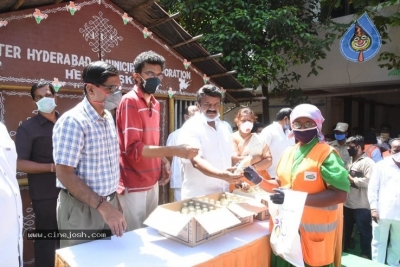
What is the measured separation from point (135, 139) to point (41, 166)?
3.76ft

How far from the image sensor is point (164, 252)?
185 centimetres

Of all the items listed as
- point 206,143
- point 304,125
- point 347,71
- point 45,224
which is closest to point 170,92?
point 206,143

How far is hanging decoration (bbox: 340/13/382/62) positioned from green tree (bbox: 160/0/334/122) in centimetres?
64

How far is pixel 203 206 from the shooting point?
2191 millimetres

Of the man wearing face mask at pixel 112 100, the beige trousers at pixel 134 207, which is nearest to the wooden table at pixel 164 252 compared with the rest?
the beige trousers at pixel 134 207

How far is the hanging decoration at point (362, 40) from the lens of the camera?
6.44 metres

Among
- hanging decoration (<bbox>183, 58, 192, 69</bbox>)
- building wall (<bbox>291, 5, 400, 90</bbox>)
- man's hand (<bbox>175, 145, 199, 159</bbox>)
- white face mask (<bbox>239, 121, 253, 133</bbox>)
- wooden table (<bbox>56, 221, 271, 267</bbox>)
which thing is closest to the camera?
wooden table (<bbox>56, 221, 271, 267</bbox>)

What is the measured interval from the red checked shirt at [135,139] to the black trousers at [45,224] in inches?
40.8

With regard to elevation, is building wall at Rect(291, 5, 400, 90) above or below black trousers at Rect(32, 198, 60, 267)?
above

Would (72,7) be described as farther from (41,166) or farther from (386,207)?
(386,207)

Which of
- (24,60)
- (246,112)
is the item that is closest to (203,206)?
(246,112)

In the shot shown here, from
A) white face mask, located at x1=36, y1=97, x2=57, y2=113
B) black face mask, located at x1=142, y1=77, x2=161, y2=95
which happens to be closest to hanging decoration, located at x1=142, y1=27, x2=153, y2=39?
white face mask, located at x1=36, y1=97, x2=57, y2=113

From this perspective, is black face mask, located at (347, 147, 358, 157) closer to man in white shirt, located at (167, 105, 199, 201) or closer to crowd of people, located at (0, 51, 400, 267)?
man in white shirt, located at (167, 105, 199, 201)

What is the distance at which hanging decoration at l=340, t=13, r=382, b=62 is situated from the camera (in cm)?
644
